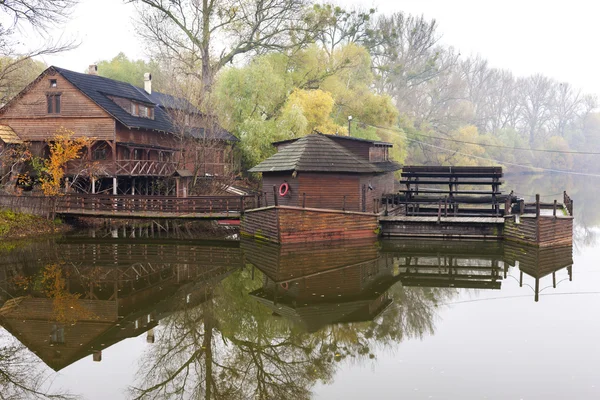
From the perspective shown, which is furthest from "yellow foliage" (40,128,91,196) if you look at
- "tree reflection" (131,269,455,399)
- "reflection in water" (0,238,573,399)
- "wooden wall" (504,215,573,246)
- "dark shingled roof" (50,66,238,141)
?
"wooden wall" (504,215,573,246)

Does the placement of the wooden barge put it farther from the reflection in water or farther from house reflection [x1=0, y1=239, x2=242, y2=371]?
house reflection [x1=0, y1=239, x2=242, y2=371]

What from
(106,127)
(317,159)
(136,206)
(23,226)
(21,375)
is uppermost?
(106,127)

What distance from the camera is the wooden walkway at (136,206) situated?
84.6 ft

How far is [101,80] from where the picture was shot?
32.9 metres

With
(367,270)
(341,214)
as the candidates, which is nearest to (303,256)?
(367,270)

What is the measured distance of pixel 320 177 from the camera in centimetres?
2448

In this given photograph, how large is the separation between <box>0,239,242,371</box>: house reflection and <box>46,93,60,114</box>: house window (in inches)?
384

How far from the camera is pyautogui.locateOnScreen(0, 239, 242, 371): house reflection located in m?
12.0

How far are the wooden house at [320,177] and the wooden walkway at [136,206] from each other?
6.85ft

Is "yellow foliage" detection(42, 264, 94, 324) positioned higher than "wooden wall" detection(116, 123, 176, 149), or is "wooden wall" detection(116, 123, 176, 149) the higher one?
"wooden wall" detection(116, 123, 176, 149)

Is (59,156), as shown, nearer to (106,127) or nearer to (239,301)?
(106,127)

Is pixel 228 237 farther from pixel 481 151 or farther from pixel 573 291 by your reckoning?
pixel 481 151

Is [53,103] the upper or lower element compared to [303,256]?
upper

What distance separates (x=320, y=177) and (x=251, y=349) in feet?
44.8
